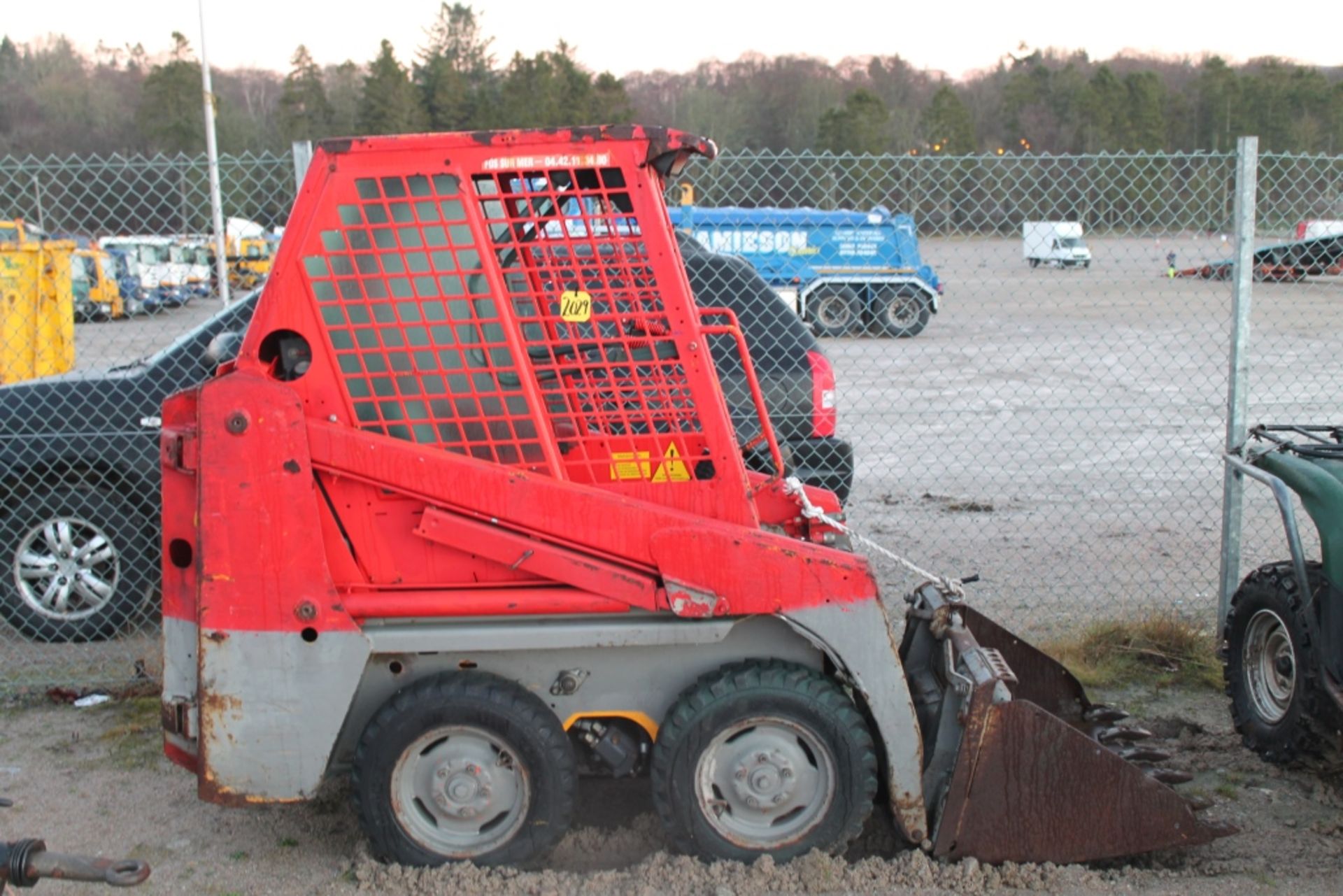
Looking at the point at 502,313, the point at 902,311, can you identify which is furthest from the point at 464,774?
the point at 902,311

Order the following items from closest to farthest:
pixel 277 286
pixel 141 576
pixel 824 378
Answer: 1. pixel 277 286
2. pixel 141 576
3. pixel 824 378

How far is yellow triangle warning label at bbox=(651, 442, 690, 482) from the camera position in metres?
3.76

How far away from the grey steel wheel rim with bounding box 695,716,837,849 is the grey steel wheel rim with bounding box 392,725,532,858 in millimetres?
591

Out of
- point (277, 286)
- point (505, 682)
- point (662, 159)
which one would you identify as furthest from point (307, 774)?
point (662, 159)

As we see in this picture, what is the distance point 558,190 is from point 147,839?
104 inches

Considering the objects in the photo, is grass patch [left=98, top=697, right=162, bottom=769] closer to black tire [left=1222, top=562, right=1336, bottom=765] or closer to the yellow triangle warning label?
the yellow triangle warning label

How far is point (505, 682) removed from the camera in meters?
3.73

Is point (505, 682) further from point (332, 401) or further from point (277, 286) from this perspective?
point (277, 286)

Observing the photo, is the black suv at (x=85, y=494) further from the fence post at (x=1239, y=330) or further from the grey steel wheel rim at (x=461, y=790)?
the grey steel wheel rim at (x=461, y=790)

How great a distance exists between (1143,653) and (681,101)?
61.7 metres

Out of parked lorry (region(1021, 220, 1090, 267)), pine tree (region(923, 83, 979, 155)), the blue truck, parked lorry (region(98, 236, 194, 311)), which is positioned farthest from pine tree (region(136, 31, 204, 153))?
parked lorry (region(1021, 220, 1090, 267))

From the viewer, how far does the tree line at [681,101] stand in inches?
1695

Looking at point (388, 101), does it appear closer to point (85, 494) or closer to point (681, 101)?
point (681, 101)

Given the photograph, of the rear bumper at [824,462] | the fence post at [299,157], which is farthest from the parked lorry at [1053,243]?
the fence post at [299,157]
